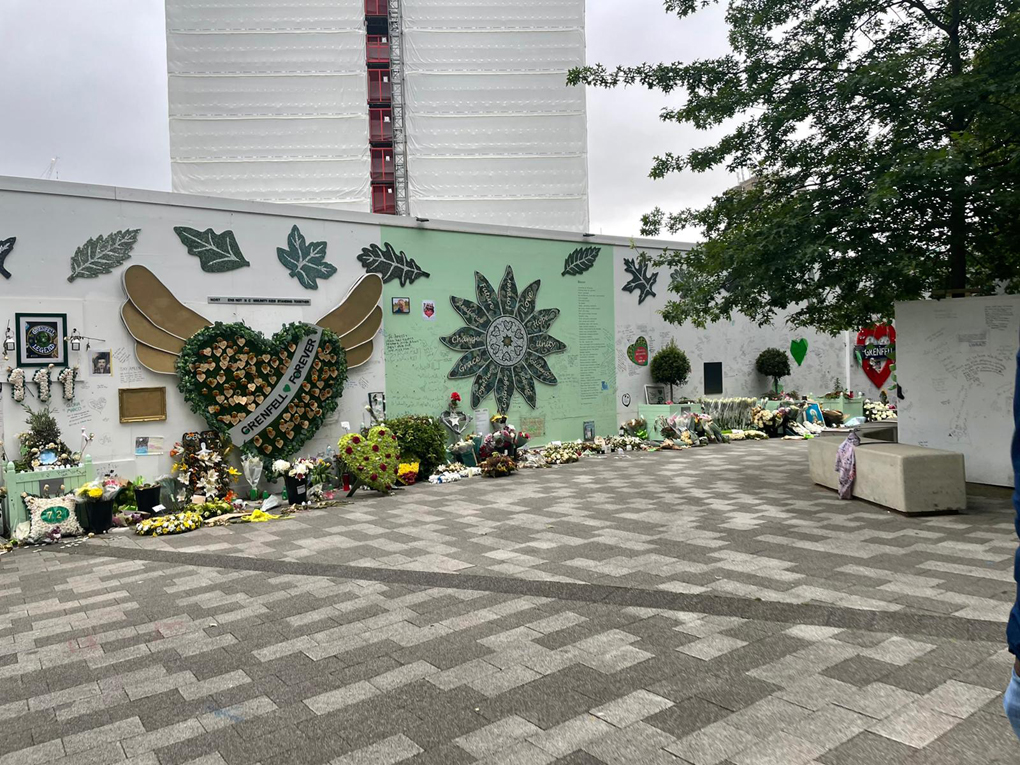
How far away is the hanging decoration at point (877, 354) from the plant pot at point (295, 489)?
1621 centimetres

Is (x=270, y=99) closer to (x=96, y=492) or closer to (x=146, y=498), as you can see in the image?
(x=146, y=498)

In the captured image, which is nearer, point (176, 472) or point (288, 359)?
point (176, 472)

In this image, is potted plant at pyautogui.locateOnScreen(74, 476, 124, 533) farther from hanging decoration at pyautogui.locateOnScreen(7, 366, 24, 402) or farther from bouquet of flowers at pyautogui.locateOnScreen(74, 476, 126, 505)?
hanging decoration at pyautogui.locateOnScreen(7, 366, 24, 402)

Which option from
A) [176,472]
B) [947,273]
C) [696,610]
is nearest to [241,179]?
[176,472]

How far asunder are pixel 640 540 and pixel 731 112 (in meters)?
5.65

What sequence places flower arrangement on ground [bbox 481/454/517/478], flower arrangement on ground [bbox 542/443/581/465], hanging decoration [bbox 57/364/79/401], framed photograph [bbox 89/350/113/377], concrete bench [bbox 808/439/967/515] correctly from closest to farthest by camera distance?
concrete bench [bbox 808/439/967/515] < hanging decoration [bbox 57/364/79/401] < framed photograph [bbox 89/350/113/377] < flower arrangement on ground [bbox 481/454/517/478] < flower arrangement on ground [bbox 542/443/581/465]

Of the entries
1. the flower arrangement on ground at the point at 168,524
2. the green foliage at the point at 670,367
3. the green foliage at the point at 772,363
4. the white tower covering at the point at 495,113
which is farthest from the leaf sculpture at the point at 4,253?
the white tower covering at the point at 495,113

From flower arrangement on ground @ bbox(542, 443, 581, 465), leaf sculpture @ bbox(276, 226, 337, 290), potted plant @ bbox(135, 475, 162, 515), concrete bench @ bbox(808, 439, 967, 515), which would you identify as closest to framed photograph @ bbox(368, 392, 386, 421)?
leaf sculpture @ bbox(276, 226, 337, 290)

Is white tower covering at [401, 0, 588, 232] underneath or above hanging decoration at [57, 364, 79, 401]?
above

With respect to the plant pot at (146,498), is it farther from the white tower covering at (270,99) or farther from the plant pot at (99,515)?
the white tower covering at (270,99)

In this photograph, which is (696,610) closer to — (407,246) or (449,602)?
(449,602)

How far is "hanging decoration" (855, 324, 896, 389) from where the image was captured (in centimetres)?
2081

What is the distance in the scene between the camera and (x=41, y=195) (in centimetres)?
955

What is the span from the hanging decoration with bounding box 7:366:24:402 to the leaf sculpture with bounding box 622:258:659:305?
10861 millimetres
